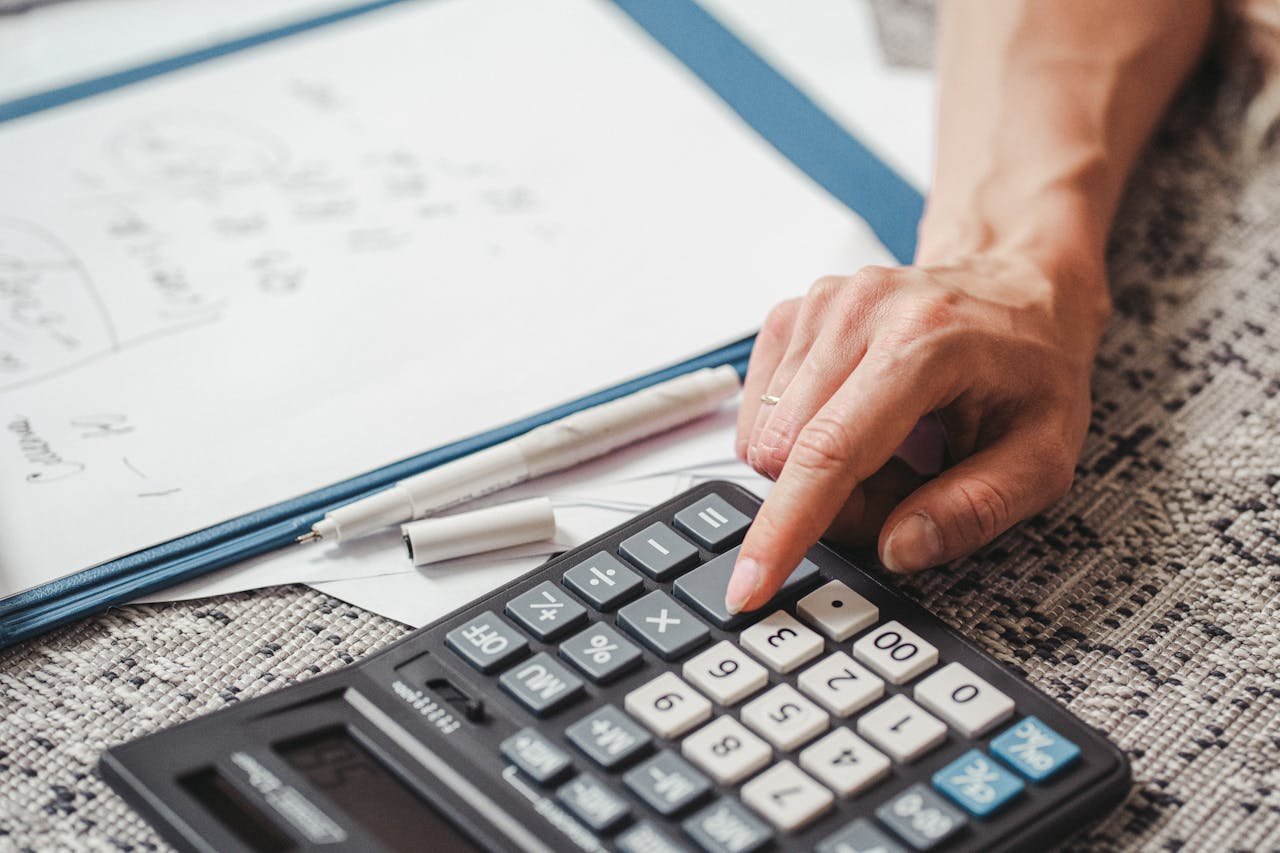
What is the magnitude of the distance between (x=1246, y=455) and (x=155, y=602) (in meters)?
0.41

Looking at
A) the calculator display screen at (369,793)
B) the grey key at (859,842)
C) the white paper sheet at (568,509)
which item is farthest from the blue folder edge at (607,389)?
the grey key at (859,842)

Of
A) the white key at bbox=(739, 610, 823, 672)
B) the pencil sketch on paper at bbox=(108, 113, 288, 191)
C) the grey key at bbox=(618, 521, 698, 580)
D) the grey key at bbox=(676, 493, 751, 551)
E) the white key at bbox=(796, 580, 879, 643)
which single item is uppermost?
the pencil sketch on paper at bbox=(108, 113, 288, 191)

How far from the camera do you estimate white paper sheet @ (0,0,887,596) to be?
54cm

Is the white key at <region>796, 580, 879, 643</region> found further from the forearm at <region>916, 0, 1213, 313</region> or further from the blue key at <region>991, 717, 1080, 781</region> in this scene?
the forearm at <region>916, 0, 1213, 313</region>

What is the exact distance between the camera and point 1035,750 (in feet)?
1.26

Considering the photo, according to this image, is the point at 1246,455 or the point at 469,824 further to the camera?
the point at 1246,455

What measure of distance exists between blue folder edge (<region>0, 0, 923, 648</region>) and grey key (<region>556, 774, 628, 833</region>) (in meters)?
0.17

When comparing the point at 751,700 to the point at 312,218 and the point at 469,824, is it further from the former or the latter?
the point at 312,218

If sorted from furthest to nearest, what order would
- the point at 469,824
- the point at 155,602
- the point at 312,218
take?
1. the point at 312,218
2. the point at 155,602
3. the point at 469,824

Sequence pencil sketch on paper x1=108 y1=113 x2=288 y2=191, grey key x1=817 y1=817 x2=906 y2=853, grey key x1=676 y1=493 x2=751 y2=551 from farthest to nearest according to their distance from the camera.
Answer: pencil sketch on paper x1=108 y1=113 x2=288 y2=191, grey key x1=676 y1=493 x2=751 y2=551, grey key x1=817 y1=817 x2=906 y2=853

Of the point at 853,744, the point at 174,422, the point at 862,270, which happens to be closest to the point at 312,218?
the point at 174,422

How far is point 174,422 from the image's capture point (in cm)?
55

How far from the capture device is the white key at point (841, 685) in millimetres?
400

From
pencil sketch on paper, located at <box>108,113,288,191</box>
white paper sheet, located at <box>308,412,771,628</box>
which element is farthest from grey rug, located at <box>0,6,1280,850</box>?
pencil sketch on paper, located at <box>108,113,288,191</box>
